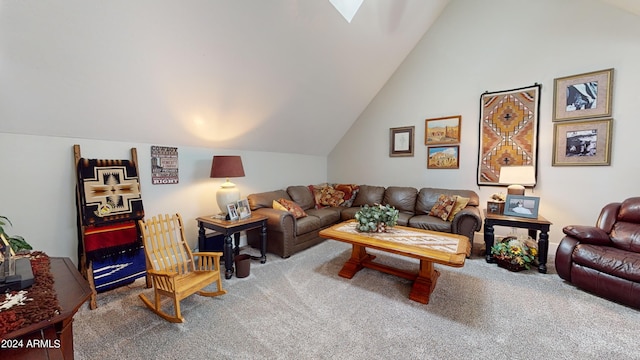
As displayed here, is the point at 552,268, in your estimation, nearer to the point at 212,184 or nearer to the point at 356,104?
the point at 356,104

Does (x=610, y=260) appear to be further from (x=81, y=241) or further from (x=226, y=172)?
(x=81, y=241)

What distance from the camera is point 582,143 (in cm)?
305

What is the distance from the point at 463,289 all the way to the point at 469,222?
1089 mm

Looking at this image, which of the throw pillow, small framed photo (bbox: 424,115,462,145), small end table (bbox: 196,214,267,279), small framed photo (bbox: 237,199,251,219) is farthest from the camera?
small framed photo (bbox: 424,115,462,145)

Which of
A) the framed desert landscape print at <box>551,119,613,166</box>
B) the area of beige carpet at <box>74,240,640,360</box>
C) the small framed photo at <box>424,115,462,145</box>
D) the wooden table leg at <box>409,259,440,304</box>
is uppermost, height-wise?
the small framed photo at <box>424,115,462,145</box>

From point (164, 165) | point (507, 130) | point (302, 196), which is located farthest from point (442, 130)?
point (164, 165)

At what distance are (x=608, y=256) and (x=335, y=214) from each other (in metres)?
3.07

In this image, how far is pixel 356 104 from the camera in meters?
4.54

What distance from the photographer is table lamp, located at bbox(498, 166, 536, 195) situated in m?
3.03

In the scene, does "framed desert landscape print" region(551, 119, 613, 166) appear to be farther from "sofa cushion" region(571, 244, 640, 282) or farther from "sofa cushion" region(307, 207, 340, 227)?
"sofa cushion" region(307, 207, 340, 227)

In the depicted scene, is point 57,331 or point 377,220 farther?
point 377,220

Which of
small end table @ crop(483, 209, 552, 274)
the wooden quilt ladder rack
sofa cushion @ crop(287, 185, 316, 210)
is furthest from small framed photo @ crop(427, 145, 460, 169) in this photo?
the wooden quilt ladder rack

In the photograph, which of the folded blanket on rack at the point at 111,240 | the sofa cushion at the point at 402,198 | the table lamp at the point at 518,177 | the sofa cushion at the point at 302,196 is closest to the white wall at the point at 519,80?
the sofa cushion at the point at 402,198

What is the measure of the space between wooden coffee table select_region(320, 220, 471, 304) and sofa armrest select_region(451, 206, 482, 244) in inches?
29.9
